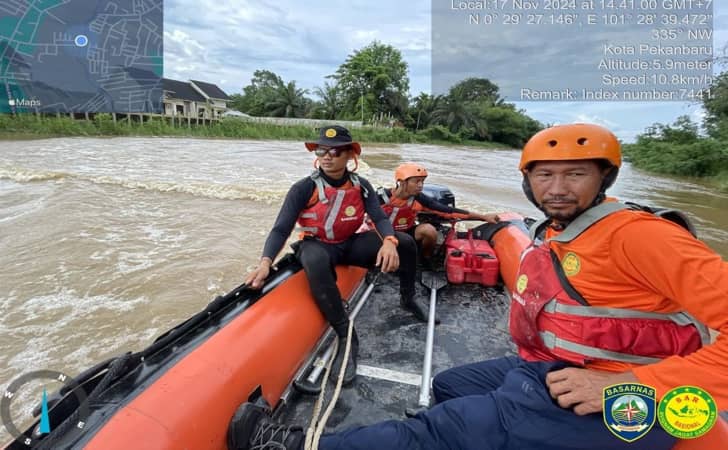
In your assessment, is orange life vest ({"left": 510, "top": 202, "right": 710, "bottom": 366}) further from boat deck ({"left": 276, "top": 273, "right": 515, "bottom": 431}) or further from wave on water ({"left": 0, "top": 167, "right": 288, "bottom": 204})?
wave on water ({"left": 0, "top": 167, "right": 288, "bottom": 204})

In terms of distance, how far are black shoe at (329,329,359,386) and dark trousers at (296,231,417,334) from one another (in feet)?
0.24

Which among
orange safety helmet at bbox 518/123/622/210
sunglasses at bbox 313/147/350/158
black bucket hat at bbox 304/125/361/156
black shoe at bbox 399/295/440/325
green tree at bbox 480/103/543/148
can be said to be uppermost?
green tree at bbox 480/103/543/148

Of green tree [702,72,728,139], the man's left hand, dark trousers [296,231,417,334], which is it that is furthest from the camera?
green tree [702,72,728,139]

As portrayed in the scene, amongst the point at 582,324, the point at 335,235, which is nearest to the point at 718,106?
the point at 335,235

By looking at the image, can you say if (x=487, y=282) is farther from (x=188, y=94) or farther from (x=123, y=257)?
(x=188, y=94)

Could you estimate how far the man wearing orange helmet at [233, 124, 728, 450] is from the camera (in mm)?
871

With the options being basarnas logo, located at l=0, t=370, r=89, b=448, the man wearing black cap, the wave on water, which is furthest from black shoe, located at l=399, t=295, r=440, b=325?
the wave on water

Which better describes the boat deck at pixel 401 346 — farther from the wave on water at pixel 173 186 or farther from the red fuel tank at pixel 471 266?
the wave on water at pixel 173 186

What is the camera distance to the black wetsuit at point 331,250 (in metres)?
1.96

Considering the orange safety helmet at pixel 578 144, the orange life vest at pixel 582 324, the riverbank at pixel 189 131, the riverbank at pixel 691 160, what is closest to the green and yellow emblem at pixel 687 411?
the orange life vest at pixel 582 324

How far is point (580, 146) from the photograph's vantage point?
1.11 m

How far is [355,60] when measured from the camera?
3934 cm

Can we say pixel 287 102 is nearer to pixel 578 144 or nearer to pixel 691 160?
pixel 691 160

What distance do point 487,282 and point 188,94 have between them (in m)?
40.3
